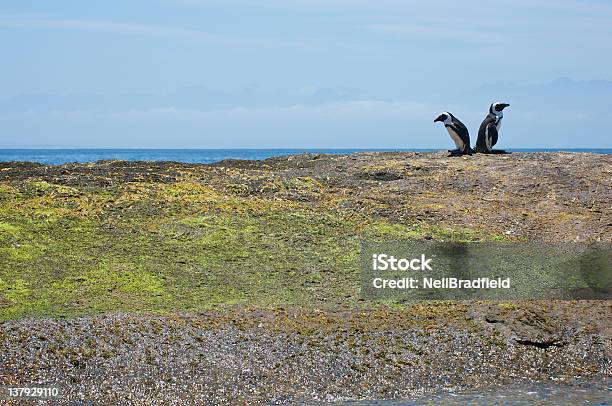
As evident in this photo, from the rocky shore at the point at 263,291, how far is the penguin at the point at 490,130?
4.01 m

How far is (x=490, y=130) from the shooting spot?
21562 mm

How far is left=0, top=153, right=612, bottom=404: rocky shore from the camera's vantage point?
8.84 m

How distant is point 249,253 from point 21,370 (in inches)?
164

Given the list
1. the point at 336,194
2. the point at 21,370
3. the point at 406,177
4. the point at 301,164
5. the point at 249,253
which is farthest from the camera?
the point at 301,164

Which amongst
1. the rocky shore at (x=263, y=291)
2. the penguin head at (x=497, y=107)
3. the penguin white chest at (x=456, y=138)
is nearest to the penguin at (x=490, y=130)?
the penguin head at (x=497, y=107)

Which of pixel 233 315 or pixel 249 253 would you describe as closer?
pixel 233 315

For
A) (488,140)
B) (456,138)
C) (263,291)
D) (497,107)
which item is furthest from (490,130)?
(263,291)

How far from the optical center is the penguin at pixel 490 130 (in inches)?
824

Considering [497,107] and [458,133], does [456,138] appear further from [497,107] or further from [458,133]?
[497,107]

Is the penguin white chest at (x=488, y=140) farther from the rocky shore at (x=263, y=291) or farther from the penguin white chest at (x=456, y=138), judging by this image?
the rocky shore at (x=263, y=291)

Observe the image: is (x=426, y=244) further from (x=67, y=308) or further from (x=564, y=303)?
(x=67, y=308)

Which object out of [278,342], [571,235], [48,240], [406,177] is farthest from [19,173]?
[571,235]

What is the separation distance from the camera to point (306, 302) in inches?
419

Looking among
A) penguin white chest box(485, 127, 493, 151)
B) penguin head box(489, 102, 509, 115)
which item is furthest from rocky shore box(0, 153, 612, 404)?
penguin head box(489, 102, 509, 115)
